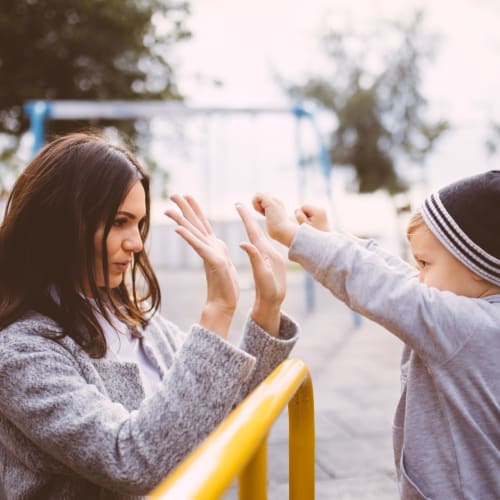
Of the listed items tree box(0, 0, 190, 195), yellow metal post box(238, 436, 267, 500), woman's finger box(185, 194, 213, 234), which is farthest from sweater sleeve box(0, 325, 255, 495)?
tree box(0, 0, 190, 195)

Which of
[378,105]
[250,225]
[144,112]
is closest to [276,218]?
[250,225]

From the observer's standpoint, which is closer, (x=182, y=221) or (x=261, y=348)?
(x=182, y=221)

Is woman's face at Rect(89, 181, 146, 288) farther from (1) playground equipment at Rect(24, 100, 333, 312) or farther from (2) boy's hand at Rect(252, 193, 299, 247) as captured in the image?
(1) playground equipment at Rect(24, 100, 333, 312)

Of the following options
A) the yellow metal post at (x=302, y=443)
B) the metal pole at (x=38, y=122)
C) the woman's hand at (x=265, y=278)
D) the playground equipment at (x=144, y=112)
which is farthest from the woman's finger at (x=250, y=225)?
the metal pole at (x=38, y=122)

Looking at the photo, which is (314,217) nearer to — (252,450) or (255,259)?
(255,259)

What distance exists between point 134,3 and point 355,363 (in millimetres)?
11363

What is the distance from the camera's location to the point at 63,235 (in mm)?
1192

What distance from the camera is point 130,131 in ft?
45.3

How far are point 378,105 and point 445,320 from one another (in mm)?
18332

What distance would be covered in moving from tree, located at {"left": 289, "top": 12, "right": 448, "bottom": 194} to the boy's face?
17.6 meters

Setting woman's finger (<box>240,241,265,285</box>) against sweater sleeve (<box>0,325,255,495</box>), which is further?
woman's finger (<box>240,241,265,285</box>)

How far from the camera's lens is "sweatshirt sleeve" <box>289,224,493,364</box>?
1136 millimetres

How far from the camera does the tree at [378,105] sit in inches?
715

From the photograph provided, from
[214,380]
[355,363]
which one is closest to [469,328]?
[214,380]
